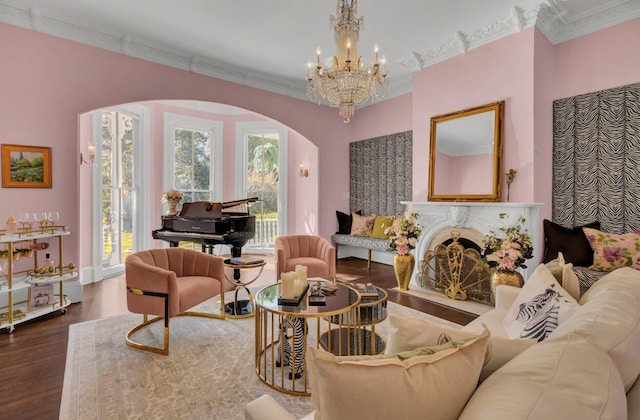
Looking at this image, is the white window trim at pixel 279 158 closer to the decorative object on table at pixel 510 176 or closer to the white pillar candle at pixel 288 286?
the decorative object on table at pixel 510 176

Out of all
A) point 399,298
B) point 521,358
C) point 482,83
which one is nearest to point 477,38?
point 482,83

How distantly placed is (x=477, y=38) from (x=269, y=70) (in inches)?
118

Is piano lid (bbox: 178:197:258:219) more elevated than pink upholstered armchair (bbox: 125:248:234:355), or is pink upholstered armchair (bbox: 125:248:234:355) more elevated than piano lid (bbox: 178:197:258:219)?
piano lid (bbox: 178:197:258:219)

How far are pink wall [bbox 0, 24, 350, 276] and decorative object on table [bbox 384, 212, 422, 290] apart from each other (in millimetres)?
3482

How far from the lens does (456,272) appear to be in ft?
13.3

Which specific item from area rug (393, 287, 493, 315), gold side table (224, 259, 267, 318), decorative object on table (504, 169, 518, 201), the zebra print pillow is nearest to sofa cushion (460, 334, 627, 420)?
the zebra print pillow

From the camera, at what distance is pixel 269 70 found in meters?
5.08

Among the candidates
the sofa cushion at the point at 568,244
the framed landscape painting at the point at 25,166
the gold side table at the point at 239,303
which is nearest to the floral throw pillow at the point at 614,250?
the sofa cushion at the point at 568,244

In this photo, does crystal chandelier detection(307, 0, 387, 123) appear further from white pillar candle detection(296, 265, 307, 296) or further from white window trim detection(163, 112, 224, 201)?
white window trim detection(163, 112, 224, 201)

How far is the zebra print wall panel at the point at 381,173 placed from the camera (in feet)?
18.6

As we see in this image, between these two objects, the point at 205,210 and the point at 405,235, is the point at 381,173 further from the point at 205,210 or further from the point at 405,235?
the point at 205,210

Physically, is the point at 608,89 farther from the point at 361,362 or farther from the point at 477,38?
the point at 361,362

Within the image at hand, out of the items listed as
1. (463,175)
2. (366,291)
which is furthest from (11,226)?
(463,175)

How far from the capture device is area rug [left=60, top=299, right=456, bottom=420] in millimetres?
1920
